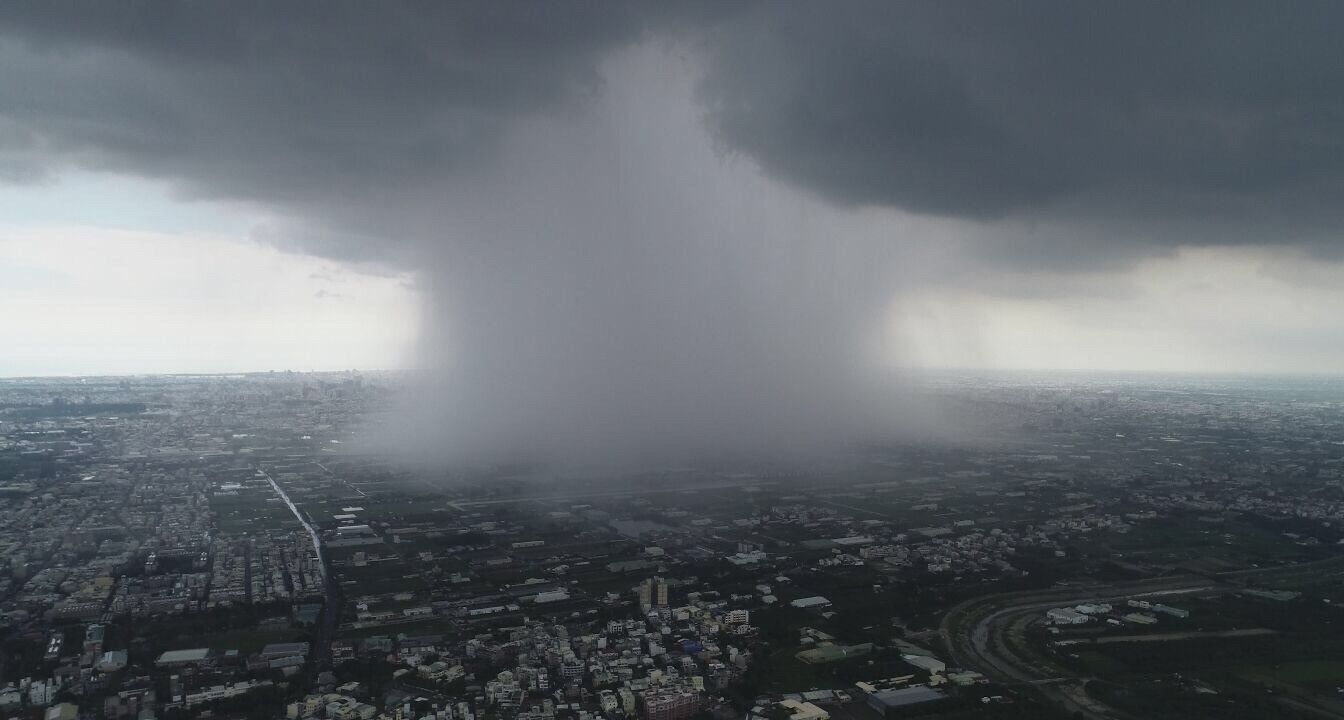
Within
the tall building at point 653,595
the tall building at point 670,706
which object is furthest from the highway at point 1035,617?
the tall building at point 653,595

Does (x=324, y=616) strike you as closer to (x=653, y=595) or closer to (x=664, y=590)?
(x=653, y=595)

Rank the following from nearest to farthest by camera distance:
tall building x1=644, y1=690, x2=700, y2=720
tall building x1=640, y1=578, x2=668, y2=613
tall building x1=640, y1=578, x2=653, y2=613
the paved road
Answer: tall building x1=644, y1=690, x2=700, y2=720 → the paved road → tall building x1=640, y1=578, x2=653, y2=613 → tall building x1=640, y1=578, x2=668, y2=613

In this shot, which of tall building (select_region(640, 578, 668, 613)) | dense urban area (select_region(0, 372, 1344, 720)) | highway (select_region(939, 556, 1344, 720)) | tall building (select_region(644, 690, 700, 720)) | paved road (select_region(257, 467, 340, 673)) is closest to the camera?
tall building (select_region(644, 690, 700, 720))

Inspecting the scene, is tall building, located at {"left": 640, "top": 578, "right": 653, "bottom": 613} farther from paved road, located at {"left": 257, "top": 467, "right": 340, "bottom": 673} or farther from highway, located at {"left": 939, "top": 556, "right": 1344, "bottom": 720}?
paved road, located at {"left": 257, "top": 467, "right": 340, "bottom": 673}

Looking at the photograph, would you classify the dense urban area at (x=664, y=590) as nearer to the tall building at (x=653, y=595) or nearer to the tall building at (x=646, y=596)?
the tall building at (x=646, y=596)

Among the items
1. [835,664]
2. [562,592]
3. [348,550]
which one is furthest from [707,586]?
[348,550]

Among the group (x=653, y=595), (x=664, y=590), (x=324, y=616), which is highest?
(x=664, y=590)

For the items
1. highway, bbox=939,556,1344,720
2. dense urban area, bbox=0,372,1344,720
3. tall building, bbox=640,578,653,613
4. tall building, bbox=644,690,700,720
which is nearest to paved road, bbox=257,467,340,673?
dense urban area, bbox=0,372,1344,720

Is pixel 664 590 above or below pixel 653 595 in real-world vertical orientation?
above

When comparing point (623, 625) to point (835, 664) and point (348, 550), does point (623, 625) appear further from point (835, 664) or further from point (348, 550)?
point (348, 550)

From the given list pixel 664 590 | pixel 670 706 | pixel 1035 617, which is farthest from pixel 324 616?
pixel 1035 617
